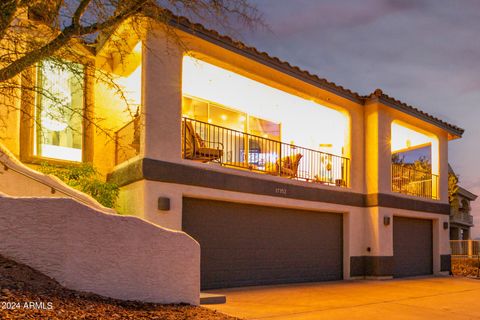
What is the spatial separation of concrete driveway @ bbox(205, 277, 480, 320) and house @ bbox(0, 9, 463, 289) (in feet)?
4.47

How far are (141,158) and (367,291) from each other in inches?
265

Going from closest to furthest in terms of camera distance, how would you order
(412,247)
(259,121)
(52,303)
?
(52,303) → (259,121) → (412,247)

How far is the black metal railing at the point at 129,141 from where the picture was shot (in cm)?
1203

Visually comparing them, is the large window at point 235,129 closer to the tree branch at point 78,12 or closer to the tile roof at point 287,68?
the tile roof at point 287,68

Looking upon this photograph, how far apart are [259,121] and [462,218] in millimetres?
36404

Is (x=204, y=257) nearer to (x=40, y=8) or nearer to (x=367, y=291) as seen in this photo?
(x=367, y=291)

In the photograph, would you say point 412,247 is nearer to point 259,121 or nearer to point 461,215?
point 259,121

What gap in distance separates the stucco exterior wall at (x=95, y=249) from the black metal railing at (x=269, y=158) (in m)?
4.88

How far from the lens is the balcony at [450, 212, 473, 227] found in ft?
148

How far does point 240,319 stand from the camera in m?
7.98

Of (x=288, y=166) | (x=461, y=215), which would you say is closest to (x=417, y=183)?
(x=288, y=166)

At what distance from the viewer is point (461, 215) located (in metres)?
47.6

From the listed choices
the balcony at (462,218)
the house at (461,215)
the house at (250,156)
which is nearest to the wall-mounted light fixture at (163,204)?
the house at (250,156)

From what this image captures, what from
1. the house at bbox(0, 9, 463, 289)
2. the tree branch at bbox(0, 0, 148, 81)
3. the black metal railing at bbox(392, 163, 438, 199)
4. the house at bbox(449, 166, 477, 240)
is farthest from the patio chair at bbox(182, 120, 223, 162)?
the house at bbox(449, 166, 477, 240)
